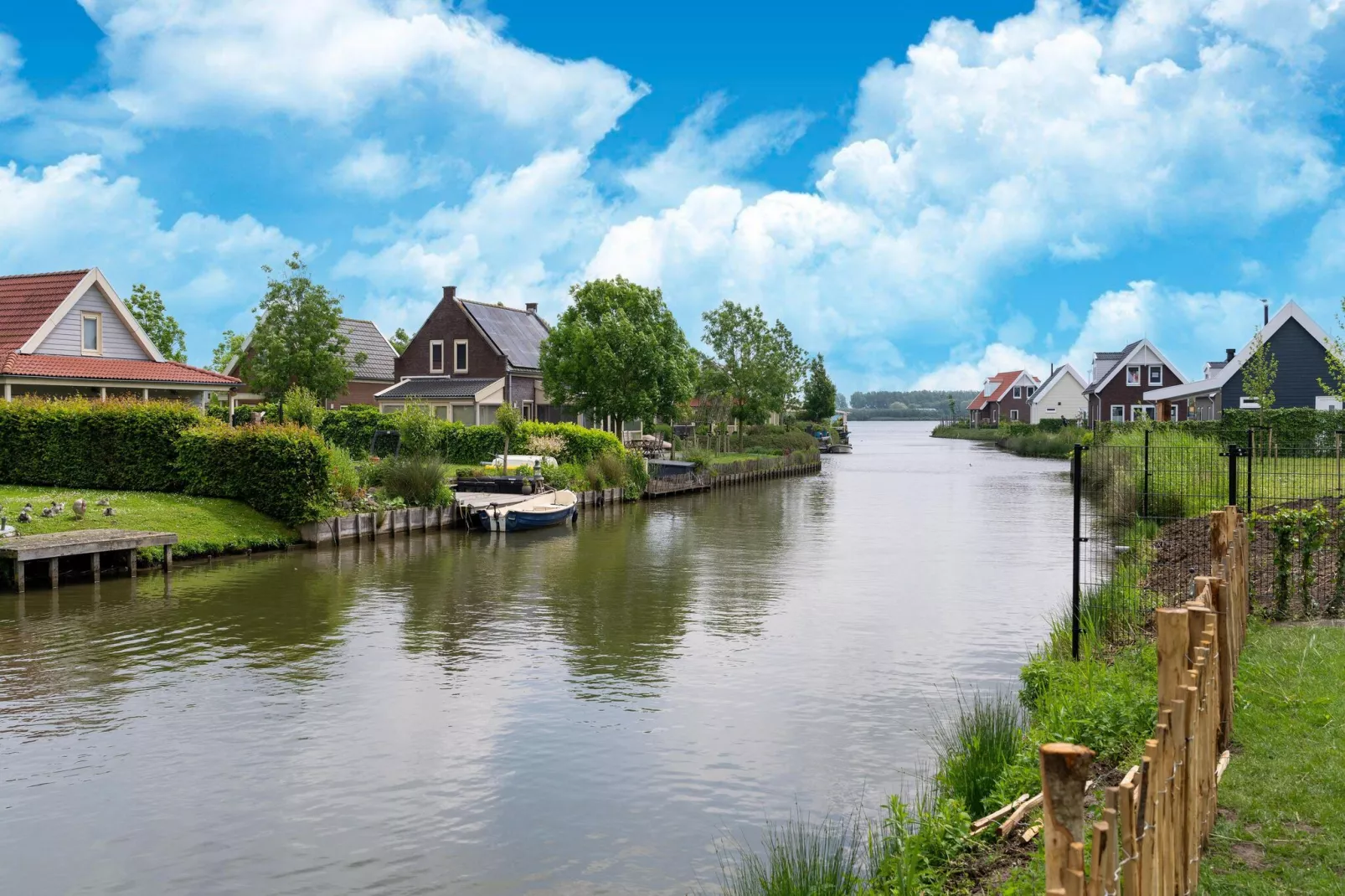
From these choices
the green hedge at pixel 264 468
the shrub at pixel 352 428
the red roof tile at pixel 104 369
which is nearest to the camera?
the green hedge at pixel 264 468

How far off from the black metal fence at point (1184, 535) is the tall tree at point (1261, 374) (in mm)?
16311

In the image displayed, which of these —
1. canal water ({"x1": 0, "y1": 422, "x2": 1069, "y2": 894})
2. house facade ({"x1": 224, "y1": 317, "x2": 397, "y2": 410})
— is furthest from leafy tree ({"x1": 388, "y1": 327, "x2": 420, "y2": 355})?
canal water ({"x1": 0, "y1": 422, "x2": 1069, "y2": 894})

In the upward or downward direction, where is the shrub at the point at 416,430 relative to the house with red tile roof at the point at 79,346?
downward

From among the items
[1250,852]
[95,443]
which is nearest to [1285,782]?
[1250,852]

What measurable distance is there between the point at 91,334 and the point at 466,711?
1352 inches

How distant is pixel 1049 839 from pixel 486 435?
1669 inches

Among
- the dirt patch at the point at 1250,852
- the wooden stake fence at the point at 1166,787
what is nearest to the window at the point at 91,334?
the wooden stake fence at the point at 1166,787

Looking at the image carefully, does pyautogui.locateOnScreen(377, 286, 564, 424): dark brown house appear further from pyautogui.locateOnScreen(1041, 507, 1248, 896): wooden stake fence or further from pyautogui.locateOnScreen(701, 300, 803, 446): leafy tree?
pyautogui.locateOnScreen(1041, 507, 1248, 896): wooden stake fence

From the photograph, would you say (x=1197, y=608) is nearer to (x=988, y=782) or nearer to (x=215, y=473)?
(x=988, y=782)

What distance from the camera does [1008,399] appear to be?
129 metres

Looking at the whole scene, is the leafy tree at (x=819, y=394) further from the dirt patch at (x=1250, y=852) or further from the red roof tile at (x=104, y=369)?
the dirt patch at (x=1250, y=852)

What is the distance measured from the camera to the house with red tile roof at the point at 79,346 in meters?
37.1

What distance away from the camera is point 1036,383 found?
12581cm

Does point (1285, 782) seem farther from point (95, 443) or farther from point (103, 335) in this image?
point (103, 335)
